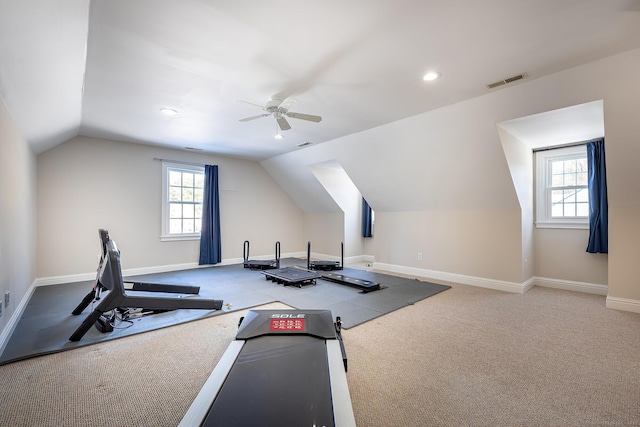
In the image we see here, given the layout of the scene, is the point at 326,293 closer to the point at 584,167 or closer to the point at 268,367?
the point at 268,367

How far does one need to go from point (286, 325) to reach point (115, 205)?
4.96 m

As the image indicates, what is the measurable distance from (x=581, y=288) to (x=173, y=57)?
647cm

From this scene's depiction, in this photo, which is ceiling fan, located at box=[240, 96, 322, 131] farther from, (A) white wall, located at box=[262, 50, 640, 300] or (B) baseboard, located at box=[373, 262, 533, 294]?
(B) baseboard, located at box=[373, 262, 533, 294]

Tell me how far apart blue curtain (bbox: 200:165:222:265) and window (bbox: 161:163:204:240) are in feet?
0.60

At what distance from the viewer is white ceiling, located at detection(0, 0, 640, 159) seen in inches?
80.7

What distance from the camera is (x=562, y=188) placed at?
196 inches

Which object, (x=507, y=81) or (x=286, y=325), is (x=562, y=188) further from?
(x=286, y=325)

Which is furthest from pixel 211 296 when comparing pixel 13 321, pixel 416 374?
pixel 416 374

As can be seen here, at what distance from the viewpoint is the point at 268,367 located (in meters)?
1.83

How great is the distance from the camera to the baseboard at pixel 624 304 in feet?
11.8

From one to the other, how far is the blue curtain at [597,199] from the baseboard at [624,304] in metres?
0.92

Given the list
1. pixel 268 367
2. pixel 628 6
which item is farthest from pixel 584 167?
pixel 268 367

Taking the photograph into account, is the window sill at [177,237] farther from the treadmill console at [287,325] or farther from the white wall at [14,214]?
the treadmill console at [287,325]

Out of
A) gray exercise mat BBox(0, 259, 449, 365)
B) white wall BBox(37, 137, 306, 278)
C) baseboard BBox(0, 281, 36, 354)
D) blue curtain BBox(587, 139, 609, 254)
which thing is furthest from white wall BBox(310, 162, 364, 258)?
baseboard BBox(0, 281, 36, 354)
